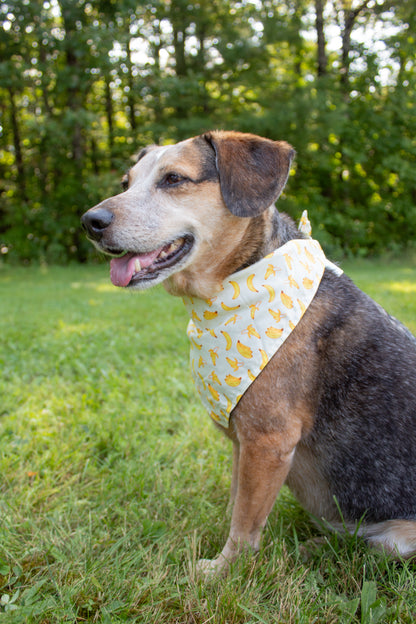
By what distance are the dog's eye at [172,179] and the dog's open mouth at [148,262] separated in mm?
321

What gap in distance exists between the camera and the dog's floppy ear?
2.27 metres

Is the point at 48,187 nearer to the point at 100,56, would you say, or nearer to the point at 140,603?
the point at 100,56

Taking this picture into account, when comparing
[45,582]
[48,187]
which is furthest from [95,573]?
[48,187]

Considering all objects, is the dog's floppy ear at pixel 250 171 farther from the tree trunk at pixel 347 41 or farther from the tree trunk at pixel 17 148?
the tree trunk at pixel 347 41

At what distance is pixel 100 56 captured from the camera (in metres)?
14.8

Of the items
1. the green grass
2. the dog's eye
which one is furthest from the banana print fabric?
the green grass

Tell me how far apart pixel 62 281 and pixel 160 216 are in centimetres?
1095

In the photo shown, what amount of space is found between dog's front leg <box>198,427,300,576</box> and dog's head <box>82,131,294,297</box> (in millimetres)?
809

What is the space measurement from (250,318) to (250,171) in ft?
2.45

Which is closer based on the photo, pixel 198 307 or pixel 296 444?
pixel 296 444

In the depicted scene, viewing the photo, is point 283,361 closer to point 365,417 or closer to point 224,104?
point 365,417

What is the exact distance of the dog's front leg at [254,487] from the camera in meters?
2.13

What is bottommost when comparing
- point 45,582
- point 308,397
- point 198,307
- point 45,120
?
point 45,582

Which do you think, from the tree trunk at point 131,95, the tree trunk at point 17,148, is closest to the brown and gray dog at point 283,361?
the tree trunk at point 131,95
